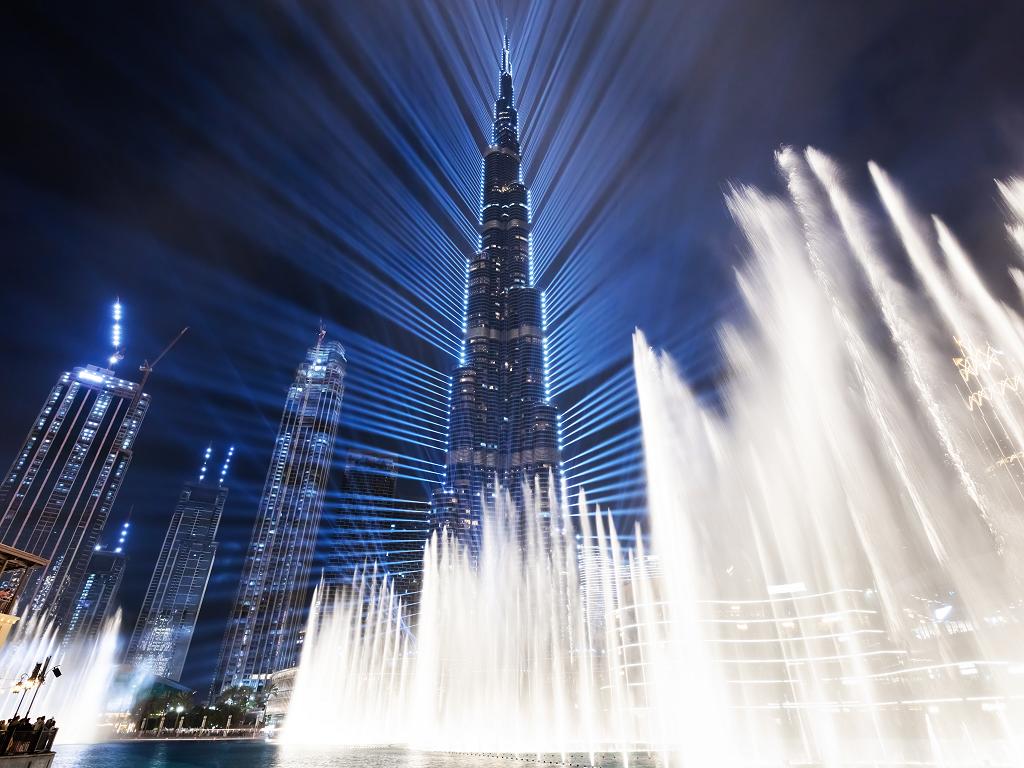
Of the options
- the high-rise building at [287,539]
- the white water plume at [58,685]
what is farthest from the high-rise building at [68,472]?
the high-rise building at [287,539]

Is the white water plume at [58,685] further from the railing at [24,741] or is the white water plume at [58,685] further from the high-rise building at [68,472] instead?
the railing at [24,741]

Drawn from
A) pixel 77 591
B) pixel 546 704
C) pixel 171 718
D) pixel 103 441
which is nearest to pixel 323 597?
pixel 171 718

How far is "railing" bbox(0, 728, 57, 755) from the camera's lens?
69.5ft

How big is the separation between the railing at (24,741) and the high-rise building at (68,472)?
361 ft

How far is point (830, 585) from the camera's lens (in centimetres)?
Answer: 7306

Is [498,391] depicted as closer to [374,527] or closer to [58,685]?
[374,527]

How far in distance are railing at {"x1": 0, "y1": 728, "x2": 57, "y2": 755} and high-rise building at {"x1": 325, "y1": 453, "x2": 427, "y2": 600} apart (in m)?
113

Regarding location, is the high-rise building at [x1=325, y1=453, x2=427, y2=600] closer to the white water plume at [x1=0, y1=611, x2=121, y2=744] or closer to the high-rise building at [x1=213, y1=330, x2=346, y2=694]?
the high-rise building at [x1=213, y1=330, x2=346, y2=694]

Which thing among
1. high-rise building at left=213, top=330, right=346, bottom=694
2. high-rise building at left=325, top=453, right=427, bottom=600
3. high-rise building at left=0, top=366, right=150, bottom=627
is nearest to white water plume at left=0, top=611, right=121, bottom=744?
high-rise building at left=0, top=366, right=150, bottom=627

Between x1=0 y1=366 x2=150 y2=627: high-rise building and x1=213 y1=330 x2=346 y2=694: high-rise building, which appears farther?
x1=213 y1=330 x2=346 y2=694: high-rise building

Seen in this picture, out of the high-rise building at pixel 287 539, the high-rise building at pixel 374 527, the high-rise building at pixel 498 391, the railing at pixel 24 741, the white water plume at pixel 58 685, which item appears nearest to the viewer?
the railing at pixel 24 741

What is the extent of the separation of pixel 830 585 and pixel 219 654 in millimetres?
148112

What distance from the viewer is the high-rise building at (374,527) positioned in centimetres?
15112

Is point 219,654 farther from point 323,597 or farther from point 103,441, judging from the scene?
point 103,441
